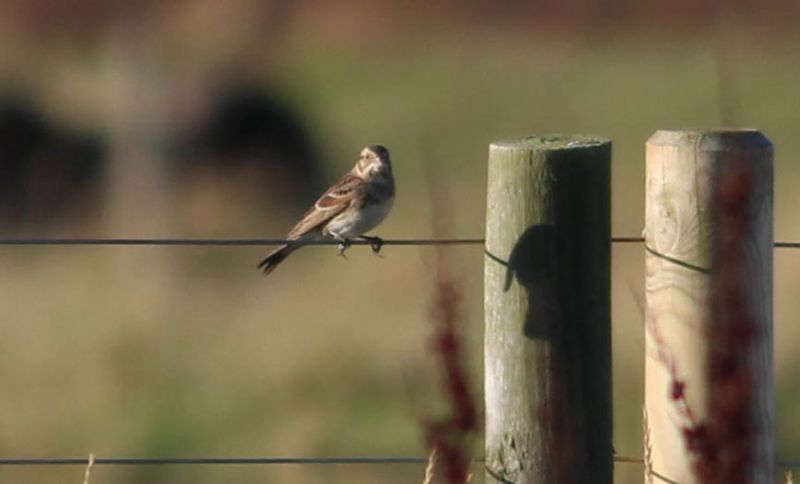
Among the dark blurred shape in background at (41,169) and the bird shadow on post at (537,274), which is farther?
the dark blurred shape in background at (41,169)

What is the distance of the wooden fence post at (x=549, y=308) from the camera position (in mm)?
3254

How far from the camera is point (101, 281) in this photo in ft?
38.4

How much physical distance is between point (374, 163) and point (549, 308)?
4.07 metres

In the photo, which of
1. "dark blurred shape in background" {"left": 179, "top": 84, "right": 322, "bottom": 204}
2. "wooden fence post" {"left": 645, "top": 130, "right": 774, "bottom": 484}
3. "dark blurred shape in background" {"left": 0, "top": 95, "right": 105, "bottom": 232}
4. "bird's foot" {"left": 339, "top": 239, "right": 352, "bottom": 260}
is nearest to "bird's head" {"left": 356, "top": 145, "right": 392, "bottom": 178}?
"bird's foot" {"left": 339, "top": 239, "right": 352, "bottom": 260}

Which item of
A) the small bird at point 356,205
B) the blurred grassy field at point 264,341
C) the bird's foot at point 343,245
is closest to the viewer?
the bird's foot at point 343,245

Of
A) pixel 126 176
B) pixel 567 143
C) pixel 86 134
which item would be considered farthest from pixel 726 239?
pixel 86 134

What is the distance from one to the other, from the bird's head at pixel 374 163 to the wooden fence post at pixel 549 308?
153 inches

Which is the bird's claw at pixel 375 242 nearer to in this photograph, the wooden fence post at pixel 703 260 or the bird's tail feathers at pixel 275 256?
the bird's tail feathers at pixel 275 256

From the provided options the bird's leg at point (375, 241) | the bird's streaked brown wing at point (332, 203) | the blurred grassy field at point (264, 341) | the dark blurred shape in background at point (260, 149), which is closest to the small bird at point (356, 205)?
the bird's streaked brown wing at point (332, 203)

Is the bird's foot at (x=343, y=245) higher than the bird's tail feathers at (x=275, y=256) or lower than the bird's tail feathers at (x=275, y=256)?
higher

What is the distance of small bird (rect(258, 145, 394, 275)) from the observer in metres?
6.91

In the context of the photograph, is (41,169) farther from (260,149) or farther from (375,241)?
(375,241)

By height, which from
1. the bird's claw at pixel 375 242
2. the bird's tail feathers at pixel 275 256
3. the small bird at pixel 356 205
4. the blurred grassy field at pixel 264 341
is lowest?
the blurred grassy field at pixel 264 341

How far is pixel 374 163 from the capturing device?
7.31 metres
